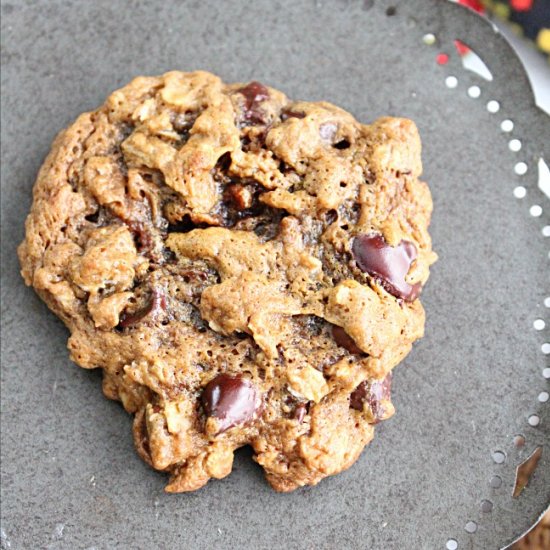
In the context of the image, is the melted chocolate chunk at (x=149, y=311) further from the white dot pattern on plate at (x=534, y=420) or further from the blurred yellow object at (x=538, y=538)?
the blurred yellow object at (x=538, y=538)

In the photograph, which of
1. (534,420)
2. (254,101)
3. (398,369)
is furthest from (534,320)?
(254,101)

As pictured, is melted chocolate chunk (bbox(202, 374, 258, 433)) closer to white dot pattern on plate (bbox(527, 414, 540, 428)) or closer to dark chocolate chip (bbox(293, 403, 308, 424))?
dark chocolate chip (bbox(293, 403, 308, 424))

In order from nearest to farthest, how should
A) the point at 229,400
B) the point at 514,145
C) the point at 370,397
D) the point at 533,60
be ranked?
the point at 229,400 < the point at 370,397 < the point at 514,145 < the point at 533,60

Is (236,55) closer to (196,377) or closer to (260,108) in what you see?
(260,108)

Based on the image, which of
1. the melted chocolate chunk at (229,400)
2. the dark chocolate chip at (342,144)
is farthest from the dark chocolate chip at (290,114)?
the melted chocolate chunk at (229,400)

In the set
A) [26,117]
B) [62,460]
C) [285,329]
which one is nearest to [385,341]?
[285,329]

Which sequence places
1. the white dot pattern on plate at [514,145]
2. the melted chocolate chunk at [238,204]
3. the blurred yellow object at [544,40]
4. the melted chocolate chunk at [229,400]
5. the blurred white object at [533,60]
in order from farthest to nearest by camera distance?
1. the blurred white object at [533,60]
2. the blurred yellow object at [544,40]
3. the white dot pattern on plate at [514,145]
4. the melted chocolate chunk at [238,204]
5. the melted chocolate chunk at [229,400]

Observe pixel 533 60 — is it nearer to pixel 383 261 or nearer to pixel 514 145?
pixel 514 145

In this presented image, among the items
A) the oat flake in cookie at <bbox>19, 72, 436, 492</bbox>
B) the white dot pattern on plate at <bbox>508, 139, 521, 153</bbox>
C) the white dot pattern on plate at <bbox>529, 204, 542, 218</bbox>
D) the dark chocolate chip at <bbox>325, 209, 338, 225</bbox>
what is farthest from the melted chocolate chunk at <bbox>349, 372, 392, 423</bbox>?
the white dot pattern on plate at <bbox>508, 139, 521, 153</bbox>
